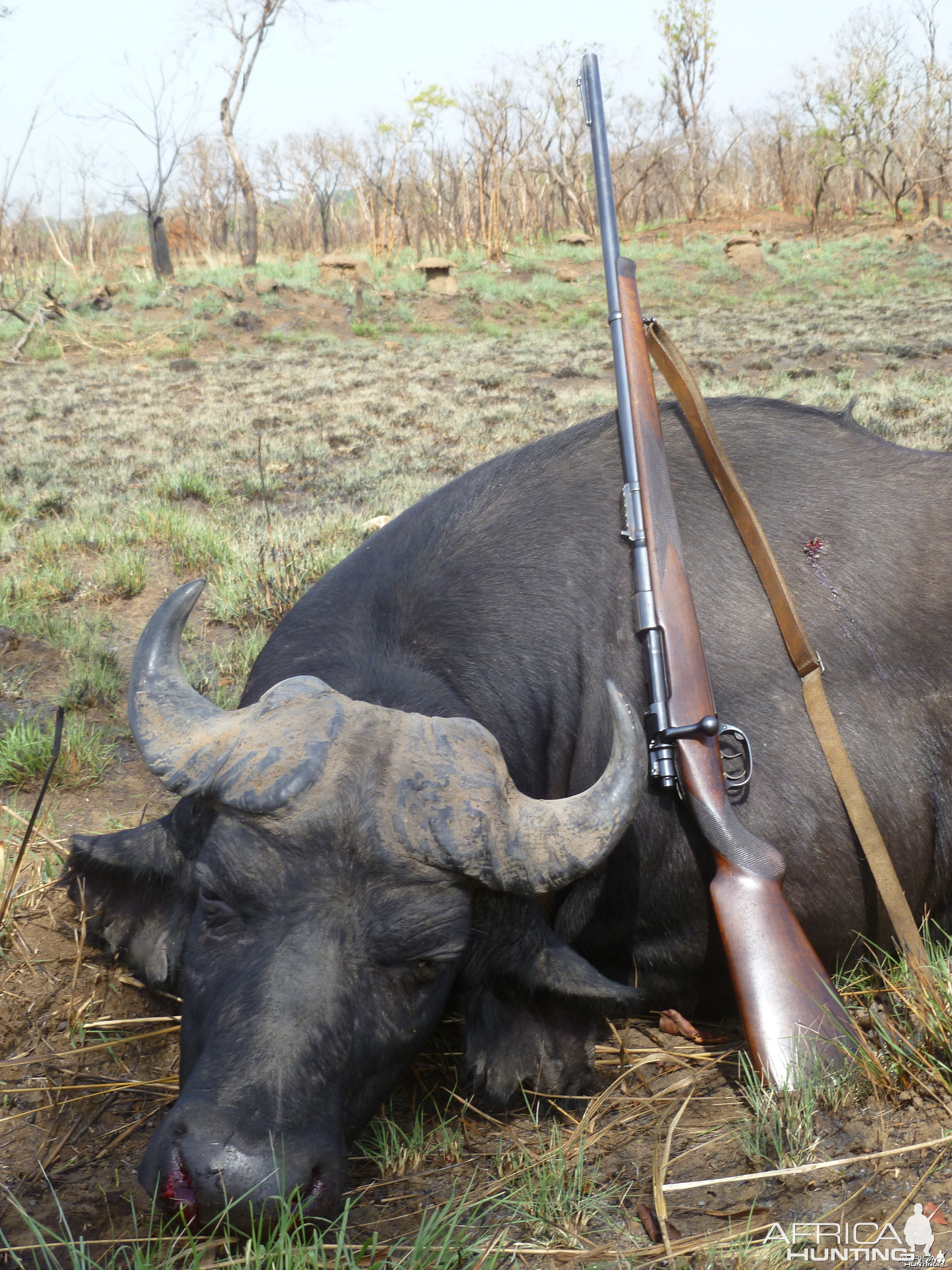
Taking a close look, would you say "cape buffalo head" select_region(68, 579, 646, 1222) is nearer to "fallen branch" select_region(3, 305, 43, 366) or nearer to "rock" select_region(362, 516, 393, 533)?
"rock" select_region(362, 516, 393, 533)

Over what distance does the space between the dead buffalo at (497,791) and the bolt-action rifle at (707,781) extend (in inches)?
6.0

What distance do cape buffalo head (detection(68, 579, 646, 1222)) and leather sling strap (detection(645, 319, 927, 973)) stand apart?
0.83 metres

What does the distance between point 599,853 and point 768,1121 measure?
2.29 ft

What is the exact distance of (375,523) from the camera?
748cm

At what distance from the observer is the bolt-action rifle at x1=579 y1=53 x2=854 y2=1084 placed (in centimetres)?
223

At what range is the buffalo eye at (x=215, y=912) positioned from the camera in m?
2.07

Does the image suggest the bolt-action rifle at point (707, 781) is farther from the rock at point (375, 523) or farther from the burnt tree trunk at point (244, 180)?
the burnt tree trunk at point (244, 180)

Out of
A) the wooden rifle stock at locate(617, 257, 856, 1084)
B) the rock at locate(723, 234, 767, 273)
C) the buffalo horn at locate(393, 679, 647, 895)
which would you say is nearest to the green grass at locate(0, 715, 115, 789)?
the buffalo horn at locate(393, 679, 647, 895)

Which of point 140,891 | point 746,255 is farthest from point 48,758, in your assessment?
point 746,255

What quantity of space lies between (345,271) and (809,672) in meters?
25.5

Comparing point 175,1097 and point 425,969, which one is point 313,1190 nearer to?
point 425,969

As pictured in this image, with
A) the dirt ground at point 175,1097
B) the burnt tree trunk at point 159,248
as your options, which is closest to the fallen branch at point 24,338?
the burnt tree trunk at point 159,248

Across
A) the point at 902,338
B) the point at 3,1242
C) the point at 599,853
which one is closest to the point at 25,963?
the point at 3,1242

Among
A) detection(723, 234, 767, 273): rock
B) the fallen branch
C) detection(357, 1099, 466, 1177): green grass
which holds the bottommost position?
detection(357, 1099, 466, 1177): green grass
